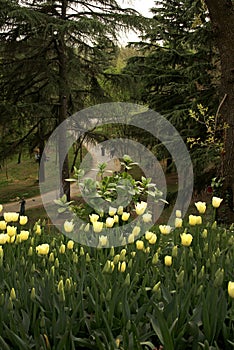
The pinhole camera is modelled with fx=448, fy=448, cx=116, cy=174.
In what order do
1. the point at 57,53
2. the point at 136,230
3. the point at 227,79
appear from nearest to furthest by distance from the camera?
the point at 136,230, the point at 227,79, the point at 57,53

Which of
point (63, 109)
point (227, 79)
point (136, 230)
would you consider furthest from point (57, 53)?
point (136, 230)

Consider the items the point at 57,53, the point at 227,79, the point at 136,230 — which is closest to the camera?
the point at 136,230

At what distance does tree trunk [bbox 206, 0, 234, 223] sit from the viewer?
201 inches

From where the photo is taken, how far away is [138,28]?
12.8 metres

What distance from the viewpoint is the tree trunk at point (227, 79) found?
5105 millimetres

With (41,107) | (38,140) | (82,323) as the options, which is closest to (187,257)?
(82,323)

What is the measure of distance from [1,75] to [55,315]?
15.2 metres

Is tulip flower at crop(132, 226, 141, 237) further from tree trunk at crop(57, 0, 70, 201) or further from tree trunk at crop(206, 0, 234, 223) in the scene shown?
tree trunk at crop(57, 0, 70, 201)

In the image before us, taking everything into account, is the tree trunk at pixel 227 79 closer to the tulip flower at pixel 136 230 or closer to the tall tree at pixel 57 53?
the tulip flower at pixel 136 230

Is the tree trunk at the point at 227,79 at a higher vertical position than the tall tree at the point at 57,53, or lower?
lower

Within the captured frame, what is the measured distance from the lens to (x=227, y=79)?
17.2 feet

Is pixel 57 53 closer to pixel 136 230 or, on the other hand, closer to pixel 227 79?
pixel 227 79

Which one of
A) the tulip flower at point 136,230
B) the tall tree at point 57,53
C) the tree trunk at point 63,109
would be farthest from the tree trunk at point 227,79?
the tree trunk at point 63,109

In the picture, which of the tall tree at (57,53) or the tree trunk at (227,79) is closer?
the tree trunk at (227,79)
